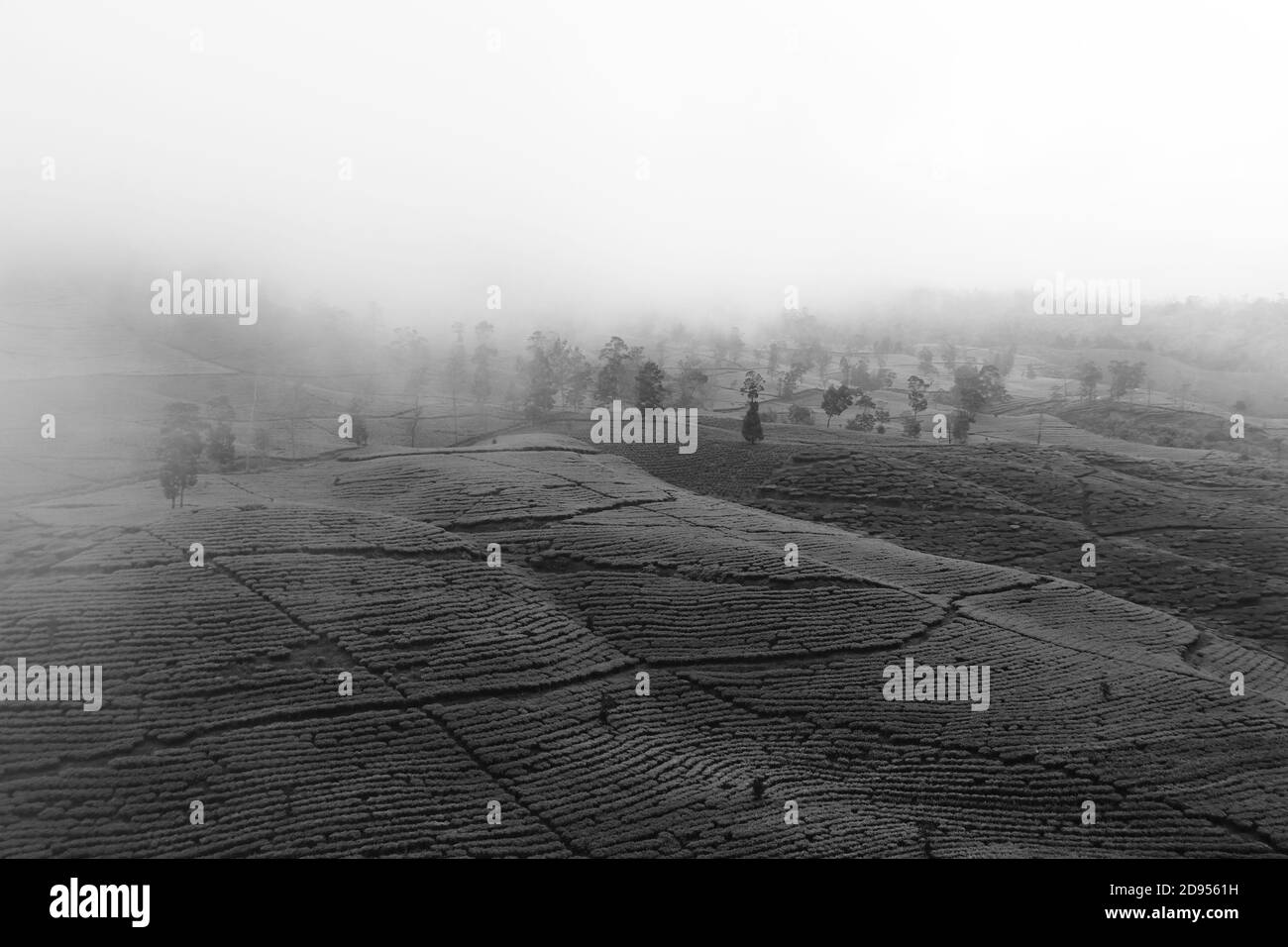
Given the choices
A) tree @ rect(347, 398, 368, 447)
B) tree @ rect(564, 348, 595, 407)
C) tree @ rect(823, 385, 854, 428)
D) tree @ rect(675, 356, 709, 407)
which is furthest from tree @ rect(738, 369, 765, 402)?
tree @ rect(347, 398, 368, 447)

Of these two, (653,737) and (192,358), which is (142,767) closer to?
(653,737)

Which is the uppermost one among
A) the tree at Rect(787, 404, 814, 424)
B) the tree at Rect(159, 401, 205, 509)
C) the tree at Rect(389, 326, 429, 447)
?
the tree at Rect(389, 326, 429, 447)

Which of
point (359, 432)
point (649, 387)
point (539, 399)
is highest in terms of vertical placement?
point (649, 387)

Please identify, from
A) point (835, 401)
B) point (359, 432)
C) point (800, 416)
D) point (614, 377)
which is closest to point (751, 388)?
point (835, 401)

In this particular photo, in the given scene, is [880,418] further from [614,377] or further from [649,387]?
[649,387]

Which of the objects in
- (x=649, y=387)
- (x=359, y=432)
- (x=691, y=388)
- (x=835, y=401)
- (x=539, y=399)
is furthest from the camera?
(x=691, y=388)

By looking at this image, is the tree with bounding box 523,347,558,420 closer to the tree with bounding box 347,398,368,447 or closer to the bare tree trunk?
the tree with bounding box 347,398,368,447

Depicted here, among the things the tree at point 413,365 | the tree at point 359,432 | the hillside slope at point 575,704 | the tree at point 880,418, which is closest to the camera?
the hillside slope at point 575,704

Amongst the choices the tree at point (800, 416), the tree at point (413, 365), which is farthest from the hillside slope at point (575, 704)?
the tree at point (413, 365)

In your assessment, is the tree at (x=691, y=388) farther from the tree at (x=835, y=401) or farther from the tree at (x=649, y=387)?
the tree at (x=649, y=387)

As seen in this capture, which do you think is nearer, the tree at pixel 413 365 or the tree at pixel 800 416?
the tree at pixel 800 416

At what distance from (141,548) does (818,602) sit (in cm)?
3918

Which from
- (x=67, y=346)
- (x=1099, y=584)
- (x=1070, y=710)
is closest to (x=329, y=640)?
(x=1070, y=710)

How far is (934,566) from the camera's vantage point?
76.2 metres
